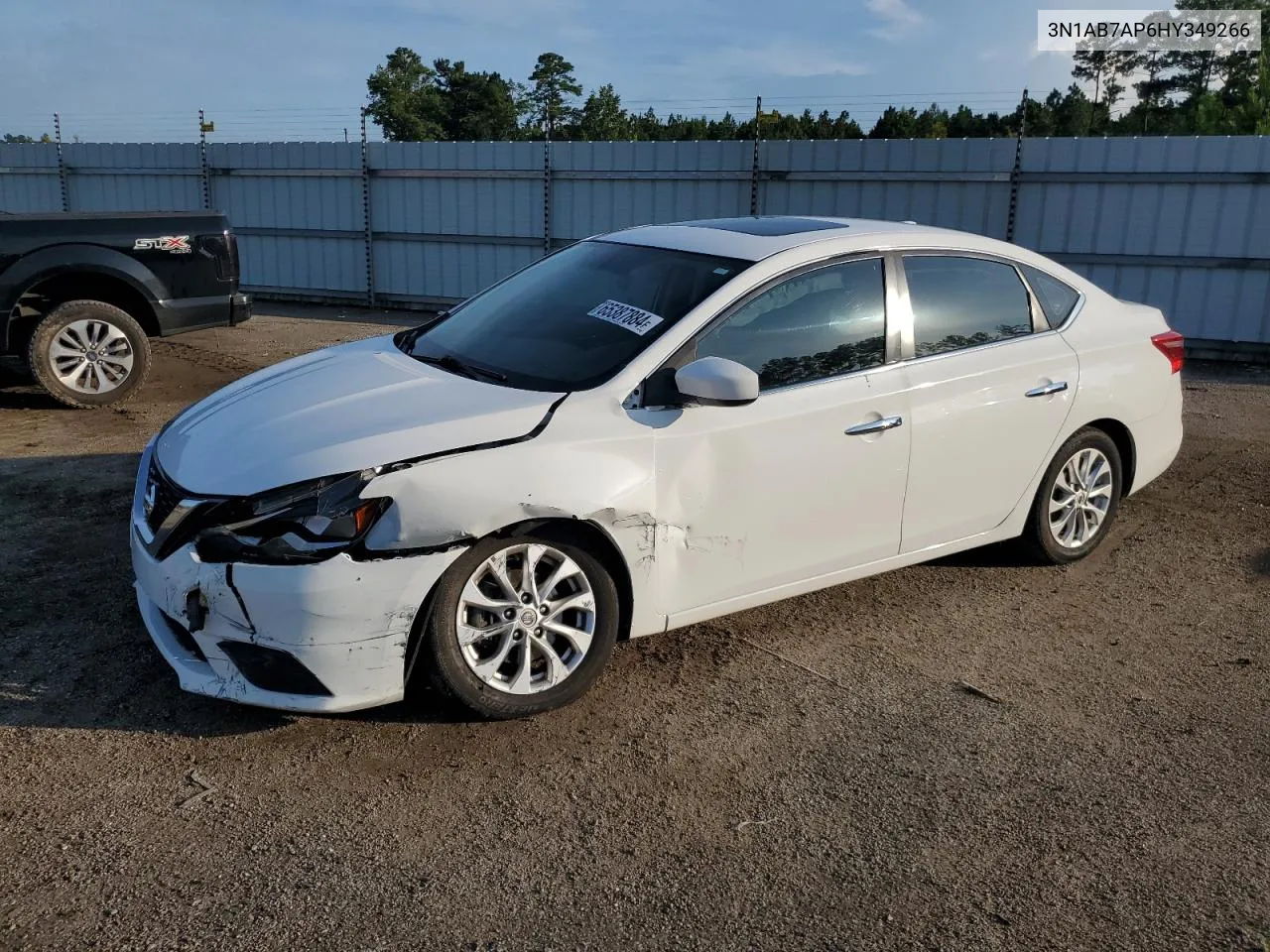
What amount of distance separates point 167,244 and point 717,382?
617 centimetres

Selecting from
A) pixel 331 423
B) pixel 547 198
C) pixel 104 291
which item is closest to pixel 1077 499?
pixel 331 423

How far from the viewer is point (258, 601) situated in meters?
3.21

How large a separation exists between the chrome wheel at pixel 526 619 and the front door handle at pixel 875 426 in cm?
123

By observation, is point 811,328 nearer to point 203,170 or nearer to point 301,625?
point 301,625

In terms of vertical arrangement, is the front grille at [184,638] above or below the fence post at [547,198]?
below

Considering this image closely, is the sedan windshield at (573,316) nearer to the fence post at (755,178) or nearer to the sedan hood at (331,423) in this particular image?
the sedan hood at (331,423)

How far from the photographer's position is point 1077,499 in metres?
5.14

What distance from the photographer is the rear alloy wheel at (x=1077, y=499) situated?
500 cm

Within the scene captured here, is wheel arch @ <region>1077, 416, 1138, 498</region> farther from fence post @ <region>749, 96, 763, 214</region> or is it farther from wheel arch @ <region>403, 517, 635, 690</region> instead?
fence post @ <region>749, 96, 763, 214</region>

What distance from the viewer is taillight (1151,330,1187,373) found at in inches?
210

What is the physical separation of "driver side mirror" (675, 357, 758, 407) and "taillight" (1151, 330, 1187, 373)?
2729 millimetres

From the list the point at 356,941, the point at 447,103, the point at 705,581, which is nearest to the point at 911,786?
the point at 705,581

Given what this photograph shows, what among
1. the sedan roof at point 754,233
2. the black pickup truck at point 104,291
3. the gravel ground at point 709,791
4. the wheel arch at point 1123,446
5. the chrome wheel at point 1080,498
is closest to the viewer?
the gravel ground at point 709,791

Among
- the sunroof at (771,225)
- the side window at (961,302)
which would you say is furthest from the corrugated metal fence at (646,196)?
the sunroof at (771,225)
